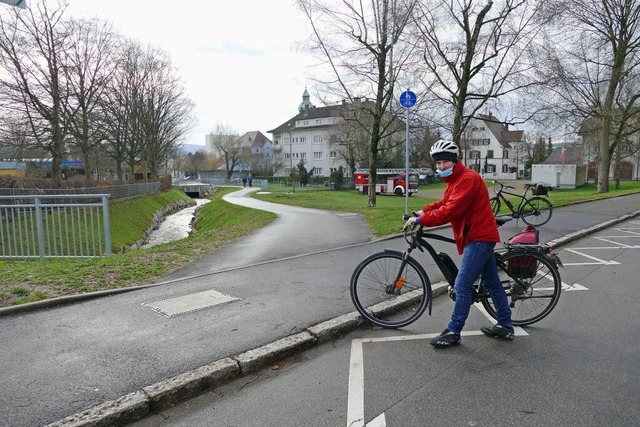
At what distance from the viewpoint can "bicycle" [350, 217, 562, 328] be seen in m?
4.24

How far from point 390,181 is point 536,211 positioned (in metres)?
28.8

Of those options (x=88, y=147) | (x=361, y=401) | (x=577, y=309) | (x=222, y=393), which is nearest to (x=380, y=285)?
(x=361, y=401)

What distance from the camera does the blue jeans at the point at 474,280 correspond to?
376 cm

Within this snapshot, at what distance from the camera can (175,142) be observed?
176 feet

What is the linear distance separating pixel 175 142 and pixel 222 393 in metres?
54.8

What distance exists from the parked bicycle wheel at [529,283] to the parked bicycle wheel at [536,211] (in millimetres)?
7408

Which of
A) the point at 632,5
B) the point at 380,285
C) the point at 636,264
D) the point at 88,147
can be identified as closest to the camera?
the point at 380,285

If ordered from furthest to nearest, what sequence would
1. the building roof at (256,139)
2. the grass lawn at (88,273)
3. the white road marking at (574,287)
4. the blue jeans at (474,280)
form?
1. the building roof at (256,139)
2. the white road marking at (574,287)
3. the grass lawn at (88,273)
4. the blue jeans at (474,280)

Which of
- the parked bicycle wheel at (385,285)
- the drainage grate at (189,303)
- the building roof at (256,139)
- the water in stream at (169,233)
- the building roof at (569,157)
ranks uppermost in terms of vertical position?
the building roof at (256,139)

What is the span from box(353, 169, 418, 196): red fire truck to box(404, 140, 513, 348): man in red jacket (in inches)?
1357

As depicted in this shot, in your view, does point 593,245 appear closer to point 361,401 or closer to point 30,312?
point 361,401

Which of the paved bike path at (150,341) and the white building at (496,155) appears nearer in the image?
the paved bike path at (150,341)

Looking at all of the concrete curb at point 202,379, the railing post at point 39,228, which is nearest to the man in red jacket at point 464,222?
the concrete curb at point 202,379

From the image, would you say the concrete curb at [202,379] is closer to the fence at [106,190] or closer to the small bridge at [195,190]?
the fence at [106,190]
